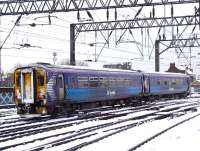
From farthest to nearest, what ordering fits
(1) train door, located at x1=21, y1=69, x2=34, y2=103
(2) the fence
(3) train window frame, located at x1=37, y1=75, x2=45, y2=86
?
(2) the fence
(1) train door, located at x1=21, y1=69, x2=34, y2=103
(3) train window frame, located at x1=37, y1=75, x2=45, y2=86

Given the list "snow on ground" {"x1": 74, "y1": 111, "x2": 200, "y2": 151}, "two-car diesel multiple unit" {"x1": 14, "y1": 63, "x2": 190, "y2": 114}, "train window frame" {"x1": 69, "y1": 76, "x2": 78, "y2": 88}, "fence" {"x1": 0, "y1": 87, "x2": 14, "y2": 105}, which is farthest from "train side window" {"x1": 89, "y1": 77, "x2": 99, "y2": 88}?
"snow on ground" {"x1": 74, "y1": 111, "x2": 200, "y2": 151}

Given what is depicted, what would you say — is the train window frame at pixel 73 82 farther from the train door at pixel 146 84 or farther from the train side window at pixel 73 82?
the train door at pixel 146 84

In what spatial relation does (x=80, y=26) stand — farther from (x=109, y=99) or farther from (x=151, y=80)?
(x=109, y=99)

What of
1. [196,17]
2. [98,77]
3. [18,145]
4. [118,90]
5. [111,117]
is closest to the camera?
[18,145]

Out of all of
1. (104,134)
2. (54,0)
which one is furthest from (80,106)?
(104,134)

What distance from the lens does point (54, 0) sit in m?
30.1

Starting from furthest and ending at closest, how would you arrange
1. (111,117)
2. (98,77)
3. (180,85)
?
1. (180,85)
2. (98,77)
3. (111,117)

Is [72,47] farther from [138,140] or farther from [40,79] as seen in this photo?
[138,140]

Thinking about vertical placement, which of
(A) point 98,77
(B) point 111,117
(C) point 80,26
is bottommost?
(B) point 111,117

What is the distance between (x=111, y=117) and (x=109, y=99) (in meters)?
7.59

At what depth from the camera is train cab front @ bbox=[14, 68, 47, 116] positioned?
23500 mm

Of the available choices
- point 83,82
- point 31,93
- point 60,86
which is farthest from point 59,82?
point 83,82

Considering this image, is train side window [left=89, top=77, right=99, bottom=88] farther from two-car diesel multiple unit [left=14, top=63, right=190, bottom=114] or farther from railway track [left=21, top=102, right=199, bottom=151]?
railway track [left=21, top=102, right=199, bottom=151]

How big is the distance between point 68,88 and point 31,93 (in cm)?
220
